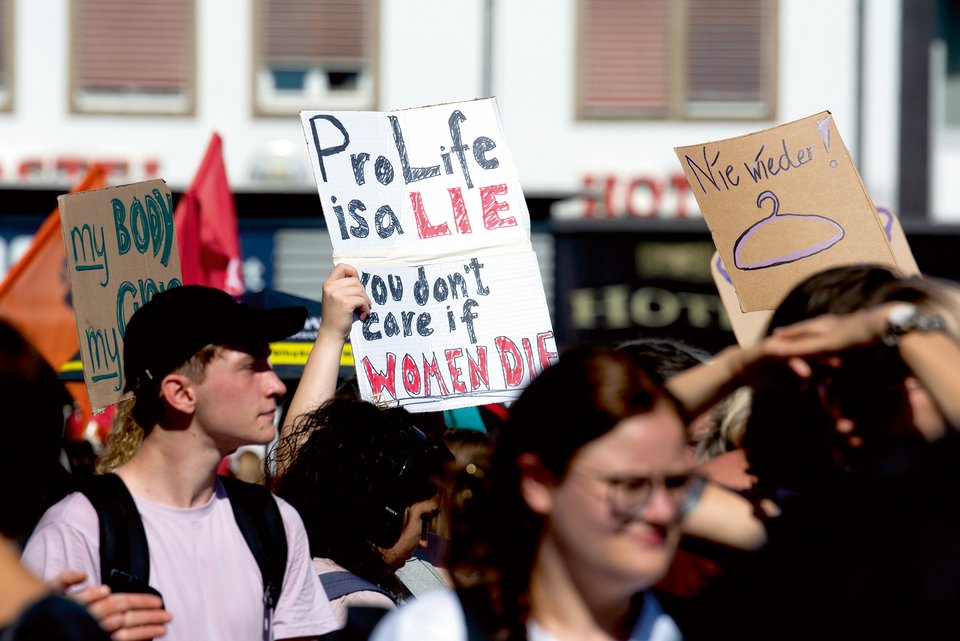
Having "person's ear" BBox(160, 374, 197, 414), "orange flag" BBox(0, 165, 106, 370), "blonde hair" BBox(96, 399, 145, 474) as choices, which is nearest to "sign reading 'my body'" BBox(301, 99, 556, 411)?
"blonde hair" BBox(96, 399, 145, 474)

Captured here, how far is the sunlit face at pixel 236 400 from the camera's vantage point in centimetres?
311

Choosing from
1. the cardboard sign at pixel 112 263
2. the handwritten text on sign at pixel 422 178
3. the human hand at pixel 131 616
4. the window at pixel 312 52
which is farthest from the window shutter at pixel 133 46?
the human hand at pixel 131 616

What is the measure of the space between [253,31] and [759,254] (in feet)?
32.0

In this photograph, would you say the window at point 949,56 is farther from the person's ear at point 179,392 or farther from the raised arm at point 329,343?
the person's ear at point 179,392

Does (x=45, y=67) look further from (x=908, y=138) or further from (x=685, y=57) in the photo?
(x=908, y=138)

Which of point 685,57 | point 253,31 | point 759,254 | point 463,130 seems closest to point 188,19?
point 253,31

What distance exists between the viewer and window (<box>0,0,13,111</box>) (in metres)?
12.6

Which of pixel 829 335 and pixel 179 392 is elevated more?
pixel 829 335

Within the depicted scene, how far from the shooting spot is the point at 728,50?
42.1 feet

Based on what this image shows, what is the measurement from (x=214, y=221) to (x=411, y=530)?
4.31 m

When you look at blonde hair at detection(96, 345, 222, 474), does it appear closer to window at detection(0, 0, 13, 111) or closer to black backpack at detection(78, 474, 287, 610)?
black backpack at detection(78, 474, 287, 610)

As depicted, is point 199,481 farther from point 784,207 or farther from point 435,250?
point 784,207

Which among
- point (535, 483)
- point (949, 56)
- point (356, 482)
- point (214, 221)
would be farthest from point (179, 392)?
point (949, 56)

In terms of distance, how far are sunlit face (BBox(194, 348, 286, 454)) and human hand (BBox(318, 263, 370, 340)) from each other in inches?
24.3
